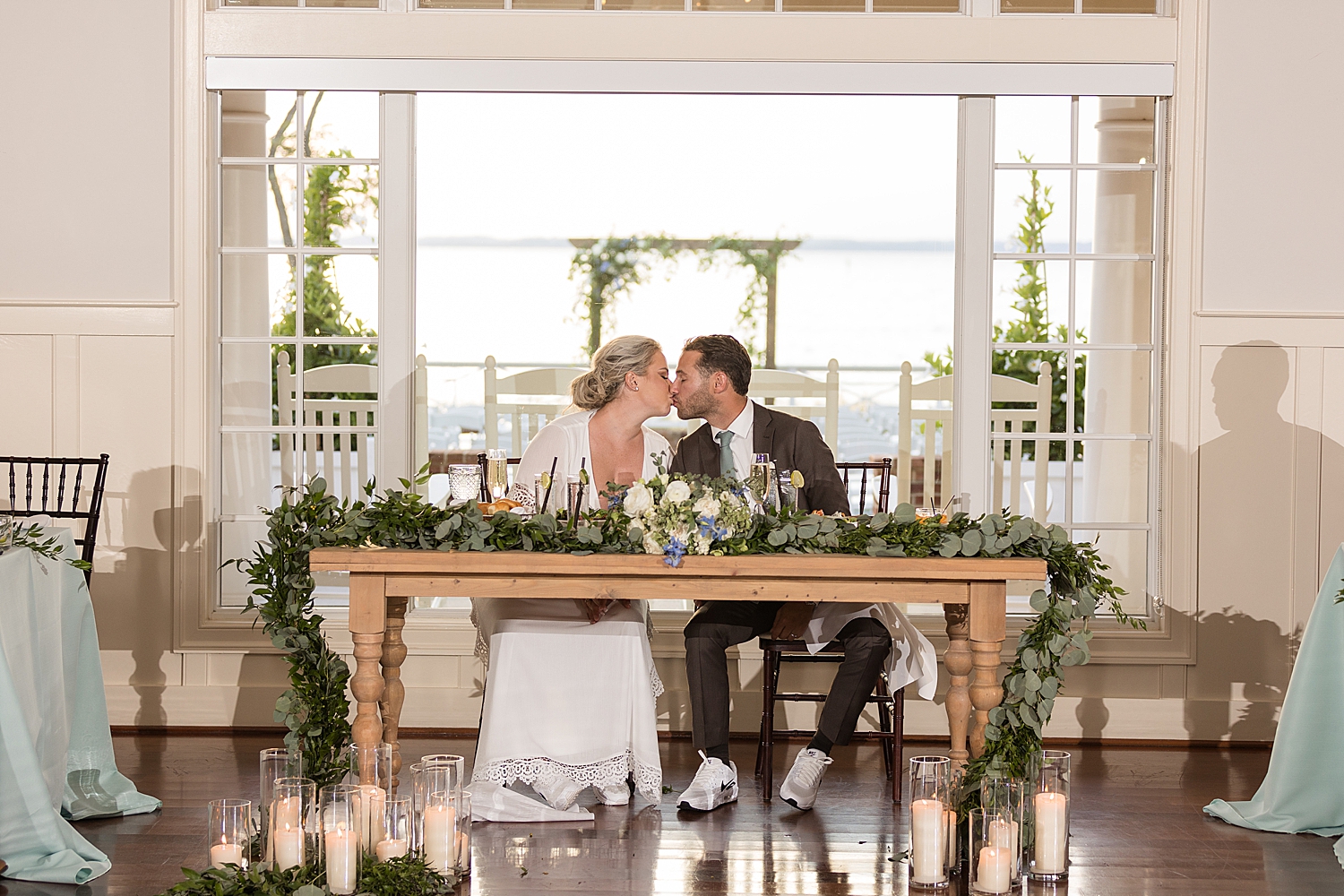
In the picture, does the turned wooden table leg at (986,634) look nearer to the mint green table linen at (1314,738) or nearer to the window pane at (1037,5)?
the mint green table linen at (1314,738)

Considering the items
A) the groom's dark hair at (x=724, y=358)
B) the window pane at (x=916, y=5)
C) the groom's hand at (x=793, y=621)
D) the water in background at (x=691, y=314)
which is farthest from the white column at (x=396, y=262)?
the water in background at (x=691, y=314)

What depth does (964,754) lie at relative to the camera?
3.02 metres

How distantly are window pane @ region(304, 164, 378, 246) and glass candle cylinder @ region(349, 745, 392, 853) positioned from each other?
211 cm

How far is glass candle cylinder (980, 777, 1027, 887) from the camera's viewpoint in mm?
2645

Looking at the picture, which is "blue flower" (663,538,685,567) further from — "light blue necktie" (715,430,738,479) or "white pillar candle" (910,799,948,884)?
"white pillar candle" (910,799,948,884)

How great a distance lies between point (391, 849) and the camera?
2.61 meters

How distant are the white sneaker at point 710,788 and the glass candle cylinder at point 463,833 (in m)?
0.72

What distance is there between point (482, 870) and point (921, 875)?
0.99m

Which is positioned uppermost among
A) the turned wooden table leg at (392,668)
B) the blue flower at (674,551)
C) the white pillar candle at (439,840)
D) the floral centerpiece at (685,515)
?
the floral centerpiece at (685,515)

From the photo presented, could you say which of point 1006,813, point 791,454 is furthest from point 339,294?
point 1006,813

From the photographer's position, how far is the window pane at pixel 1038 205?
14.5 ft

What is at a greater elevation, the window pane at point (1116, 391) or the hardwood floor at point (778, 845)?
the window pane at point (1116, 391)

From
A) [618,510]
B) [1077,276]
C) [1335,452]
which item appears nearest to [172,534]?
[618,510]

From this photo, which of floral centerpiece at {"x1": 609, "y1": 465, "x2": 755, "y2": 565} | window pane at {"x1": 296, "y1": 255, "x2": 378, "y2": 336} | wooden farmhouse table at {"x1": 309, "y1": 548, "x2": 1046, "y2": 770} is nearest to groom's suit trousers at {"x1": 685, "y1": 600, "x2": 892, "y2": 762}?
wooden farmhouse table at {"x1": 309, "y1": 548, "x2": 1046, "y2": 770}
